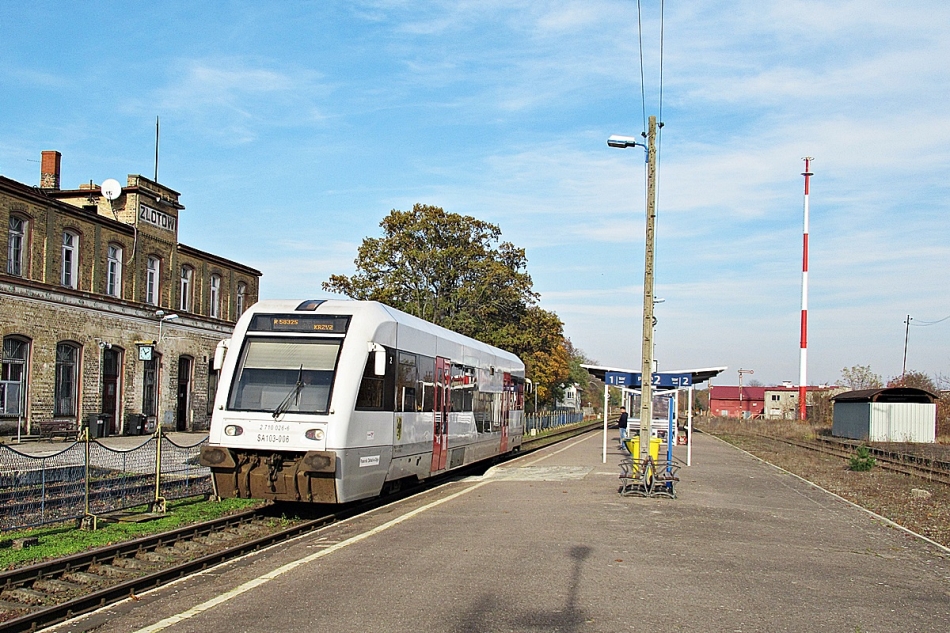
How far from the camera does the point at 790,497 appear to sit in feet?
55.5

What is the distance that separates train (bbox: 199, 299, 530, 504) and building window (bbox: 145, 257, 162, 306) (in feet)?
71.7

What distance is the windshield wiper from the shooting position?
12.3 metres

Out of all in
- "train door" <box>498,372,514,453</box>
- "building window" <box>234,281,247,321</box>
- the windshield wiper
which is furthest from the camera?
"building window" <box>234,281,247,321</box>

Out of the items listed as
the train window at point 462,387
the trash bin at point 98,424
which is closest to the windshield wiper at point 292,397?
the train window at point 462,387

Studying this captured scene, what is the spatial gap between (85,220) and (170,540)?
21.7m

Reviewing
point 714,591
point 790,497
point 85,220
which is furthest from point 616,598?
point 85,220

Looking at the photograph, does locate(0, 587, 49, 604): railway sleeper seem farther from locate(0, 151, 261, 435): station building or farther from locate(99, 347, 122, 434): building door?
locate(99, 347, 122, 434): building door

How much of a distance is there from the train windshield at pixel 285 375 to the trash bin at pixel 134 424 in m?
21.0

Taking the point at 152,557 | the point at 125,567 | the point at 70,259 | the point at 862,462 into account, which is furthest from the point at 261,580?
the point at 70,259

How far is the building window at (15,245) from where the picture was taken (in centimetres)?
2645

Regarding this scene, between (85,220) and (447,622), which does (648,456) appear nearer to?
(447,622)

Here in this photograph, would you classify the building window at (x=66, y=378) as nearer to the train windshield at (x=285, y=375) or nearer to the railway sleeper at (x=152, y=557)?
the train windshield at (x=285, y=375)

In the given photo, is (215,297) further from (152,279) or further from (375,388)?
(375,388)

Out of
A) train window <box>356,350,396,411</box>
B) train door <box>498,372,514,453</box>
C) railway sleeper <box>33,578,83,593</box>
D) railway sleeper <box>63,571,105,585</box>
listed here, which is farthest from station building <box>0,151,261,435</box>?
railway sleeper <box>33,578,83,593</box>
